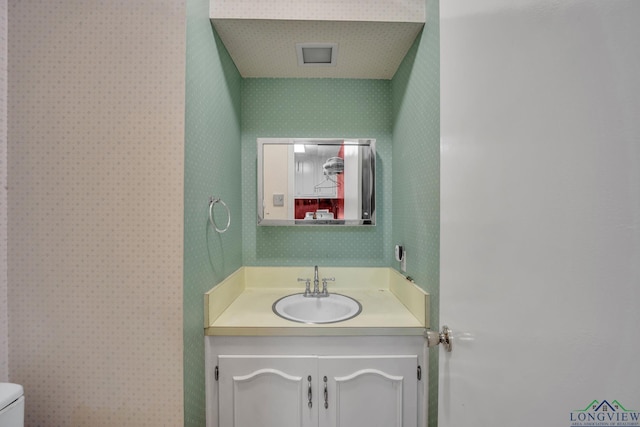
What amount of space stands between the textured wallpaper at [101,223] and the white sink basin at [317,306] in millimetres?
654

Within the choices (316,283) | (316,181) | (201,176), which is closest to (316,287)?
(316,283)

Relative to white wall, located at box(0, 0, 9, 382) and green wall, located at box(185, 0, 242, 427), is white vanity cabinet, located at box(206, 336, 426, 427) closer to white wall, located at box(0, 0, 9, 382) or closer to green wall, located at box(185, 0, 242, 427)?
green wall, located at box(185, 0, 242, 427)

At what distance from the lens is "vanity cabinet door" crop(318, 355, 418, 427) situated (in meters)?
1.26

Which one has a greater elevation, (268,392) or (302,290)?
(302,290)

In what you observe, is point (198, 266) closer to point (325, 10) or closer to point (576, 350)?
point (576, 350)

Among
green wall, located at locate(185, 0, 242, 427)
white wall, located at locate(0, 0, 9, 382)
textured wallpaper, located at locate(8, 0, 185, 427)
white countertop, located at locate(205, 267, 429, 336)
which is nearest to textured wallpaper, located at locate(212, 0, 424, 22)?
green wall, located at locate(185, 0, 242, 427)

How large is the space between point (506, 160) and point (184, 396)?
4.22 ft

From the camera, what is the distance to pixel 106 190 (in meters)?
1.06

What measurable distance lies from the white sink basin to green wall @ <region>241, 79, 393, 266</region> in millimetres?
265

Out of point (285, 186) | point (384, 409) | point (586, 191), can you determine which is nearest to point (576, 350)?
point (586, 191)

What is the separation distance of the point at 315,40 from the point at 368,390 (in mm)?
1697

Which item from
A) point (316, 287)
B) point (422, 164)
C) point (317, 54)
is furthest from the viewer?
point (316, 287)

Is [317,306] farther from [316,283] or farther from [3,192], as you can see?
[3,192]

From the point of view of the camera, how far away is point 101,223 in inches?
41.5
